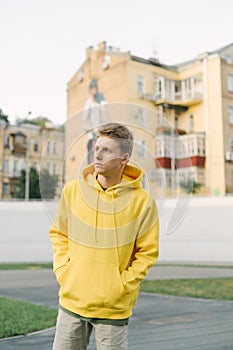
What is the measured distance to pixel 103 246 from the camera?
2189 mm

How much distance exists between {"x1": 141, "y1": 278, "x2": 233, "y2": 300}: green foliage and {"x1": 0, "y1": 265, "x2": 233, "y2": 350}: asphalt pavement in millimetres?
470

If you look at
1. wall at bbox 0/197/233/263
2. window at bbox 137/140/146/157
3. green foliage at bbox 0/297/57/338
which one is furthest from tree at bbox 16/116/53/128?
window at bbox 137/140/146/157

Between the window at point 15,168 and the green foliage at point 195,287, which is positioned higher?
the window at point 15,168

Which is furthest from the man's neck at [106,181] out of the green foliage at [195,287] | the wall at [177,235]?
the wall at [177,235]

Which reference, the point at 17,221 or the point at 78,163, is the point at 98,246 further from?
the point at 17,221

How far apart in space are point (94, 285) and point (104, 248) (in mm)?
176

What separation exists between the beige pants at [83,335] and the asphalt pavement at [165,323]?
2.18 metres

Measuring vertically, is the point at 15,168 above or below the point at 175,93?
below

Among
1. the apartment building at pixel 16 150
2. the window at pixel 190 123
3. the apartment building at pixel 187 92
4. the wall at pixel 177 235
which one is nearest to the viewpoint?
the wall at pixel 177 235

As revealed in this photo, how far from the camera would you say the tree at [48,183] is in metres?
2.77

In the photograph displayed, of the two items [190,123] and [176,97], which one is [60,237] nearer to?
[190,123]

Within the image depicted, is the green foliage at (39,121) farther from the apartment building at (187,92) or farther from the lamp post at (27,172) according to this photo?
the apartment building at (187,92)

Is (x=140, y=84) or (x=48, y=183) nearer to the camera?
(x=48, y=183)

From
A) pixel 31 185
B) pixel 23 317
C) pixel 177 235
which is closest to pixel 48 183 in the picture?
pixel 23 317
